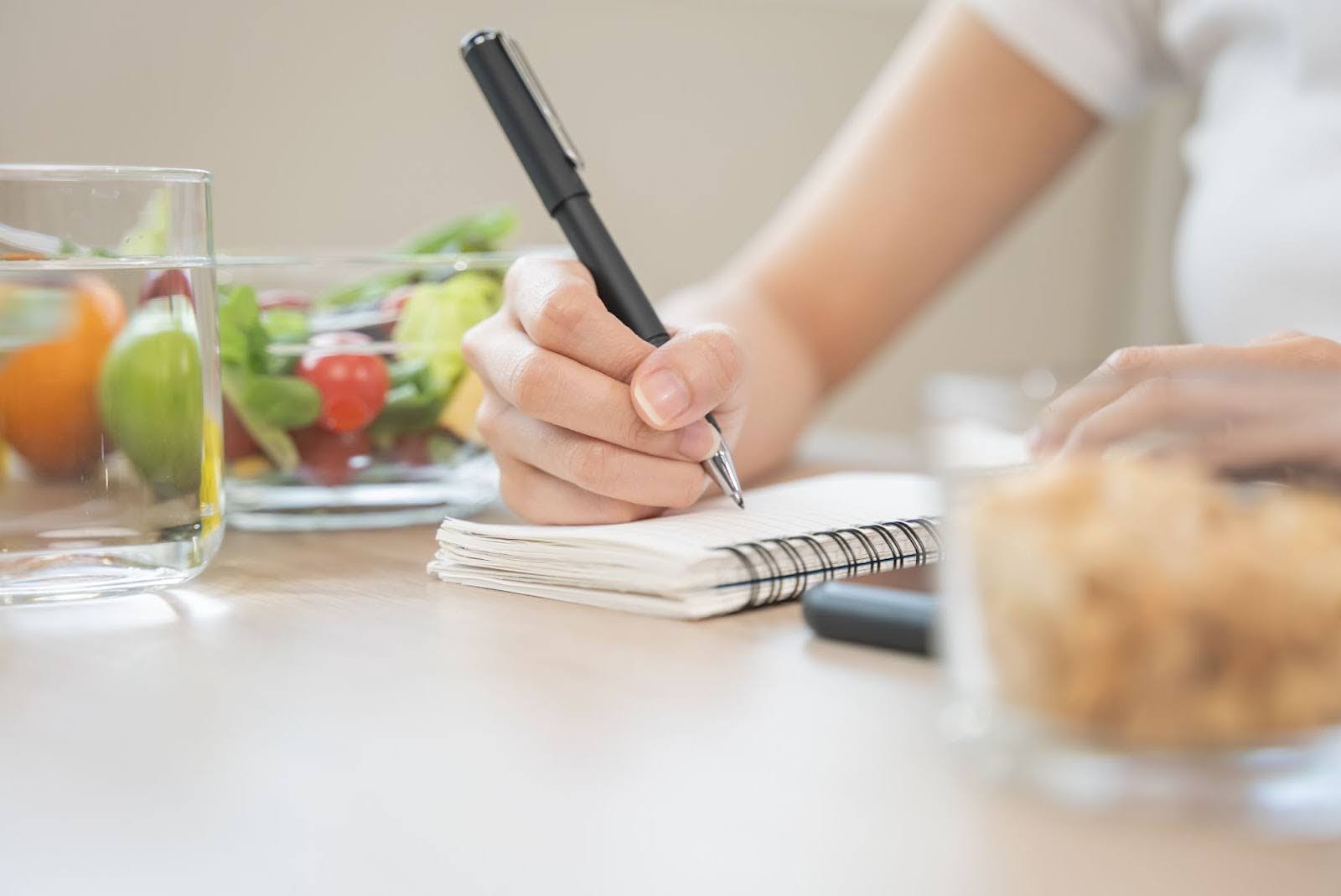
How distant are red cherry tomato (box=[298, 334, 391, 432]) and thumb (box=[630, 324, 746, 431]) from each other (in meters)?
Answer: 0.20

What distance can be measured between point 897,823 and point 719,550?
230 mm

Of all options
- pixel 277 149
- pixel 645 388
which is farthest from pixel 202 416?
pixel 277 149

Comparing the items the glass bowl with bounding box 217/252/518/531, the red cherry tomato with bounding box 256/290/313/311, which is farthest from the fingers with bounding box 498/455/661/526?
the red cherry tomato with bounding box 256/290/313/311

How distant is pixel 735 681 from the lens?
471 mm

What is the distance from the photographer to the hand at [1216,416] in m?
0.32

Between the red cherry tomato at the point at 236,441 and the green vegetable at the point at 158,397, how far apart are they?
17 cm

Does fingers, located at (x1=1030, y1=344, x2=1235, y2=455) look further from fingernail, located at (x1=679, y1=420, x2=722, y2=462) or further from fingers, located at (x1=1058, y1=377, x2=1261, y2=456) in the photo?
fingernail, located at (x1=679, y1=420, x2=722, y2=462)

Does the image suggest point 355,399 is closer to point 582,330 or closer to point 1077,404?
point 582,330

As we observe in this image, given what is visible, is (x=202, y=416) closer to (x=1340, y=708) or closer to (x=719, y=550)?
(x=719, y=550)

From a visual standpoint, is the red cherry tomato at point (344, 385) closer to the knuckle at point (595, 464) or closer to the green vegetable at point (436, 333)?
the green vegetable at point (436, 333)

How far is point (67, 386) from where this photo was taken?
60cm

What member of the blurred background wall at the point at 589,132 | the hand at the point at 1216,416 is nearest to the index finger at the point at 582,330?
the hand at the point at 1216,416

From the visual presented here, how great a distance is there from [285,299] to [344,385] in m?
0.10

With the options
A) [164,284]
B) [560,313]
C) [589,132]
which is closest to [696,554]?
[560,313]
